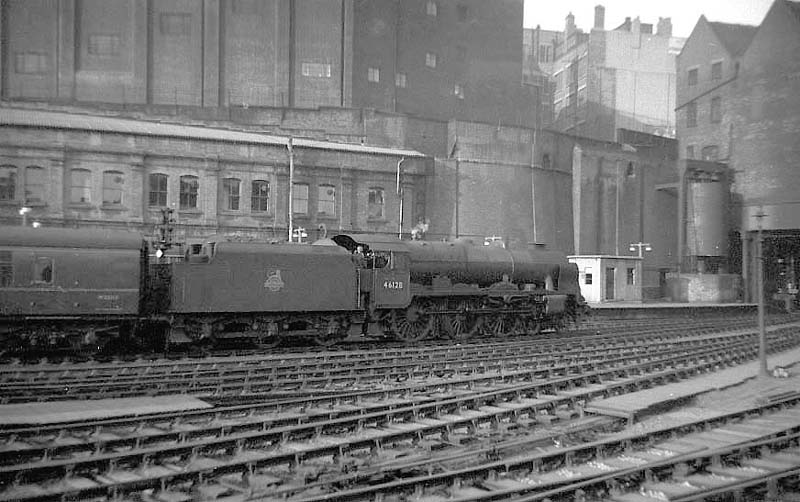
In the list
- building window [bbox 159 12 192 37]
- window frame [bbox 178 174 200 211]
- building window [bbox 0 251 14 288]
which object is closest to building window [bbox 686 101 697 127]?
building window [bbox 159 12 192 37]

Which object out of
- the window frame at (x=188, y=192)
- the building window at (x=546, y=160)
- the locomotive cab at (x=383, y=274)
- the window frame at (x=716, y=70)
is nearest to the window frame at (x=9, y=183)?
the window frame at (x=188, y=192)

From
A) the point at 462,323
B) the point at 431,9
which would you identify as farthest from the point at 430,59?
the point at 462,323

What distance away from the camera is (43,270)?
15352 millimetres

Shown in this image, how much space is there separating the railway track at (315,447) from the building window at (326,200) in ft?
71.9

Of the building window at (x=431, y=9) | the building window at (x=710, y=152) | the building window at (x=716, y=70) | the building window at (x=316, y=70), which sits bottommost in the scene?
the building window at (x=710, y=152)

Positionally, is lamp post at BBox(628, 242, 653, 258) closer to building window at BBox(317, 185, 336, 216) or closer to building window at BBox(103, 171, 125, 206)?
building window at BBox(317, 185, 336, 216)

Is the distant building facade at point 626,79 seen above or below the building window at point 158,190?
above

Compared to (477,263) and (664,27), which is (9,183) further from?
(664,27)

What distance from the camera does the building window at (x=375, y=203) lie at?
35438 mm

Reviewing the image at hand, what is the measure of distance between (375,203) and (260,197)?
599 cm

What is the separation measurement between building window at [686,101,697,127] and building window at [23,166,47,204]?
41.0 meters

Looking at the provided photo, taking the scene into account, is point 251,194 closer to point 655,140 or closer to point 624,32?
point 655,140

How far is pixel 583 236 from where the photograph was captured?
147 ft

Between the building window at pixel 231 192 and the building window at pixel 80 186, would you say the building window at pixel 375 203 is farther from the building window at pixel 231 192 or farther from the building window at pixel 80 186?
the building window at pixel 80 186
